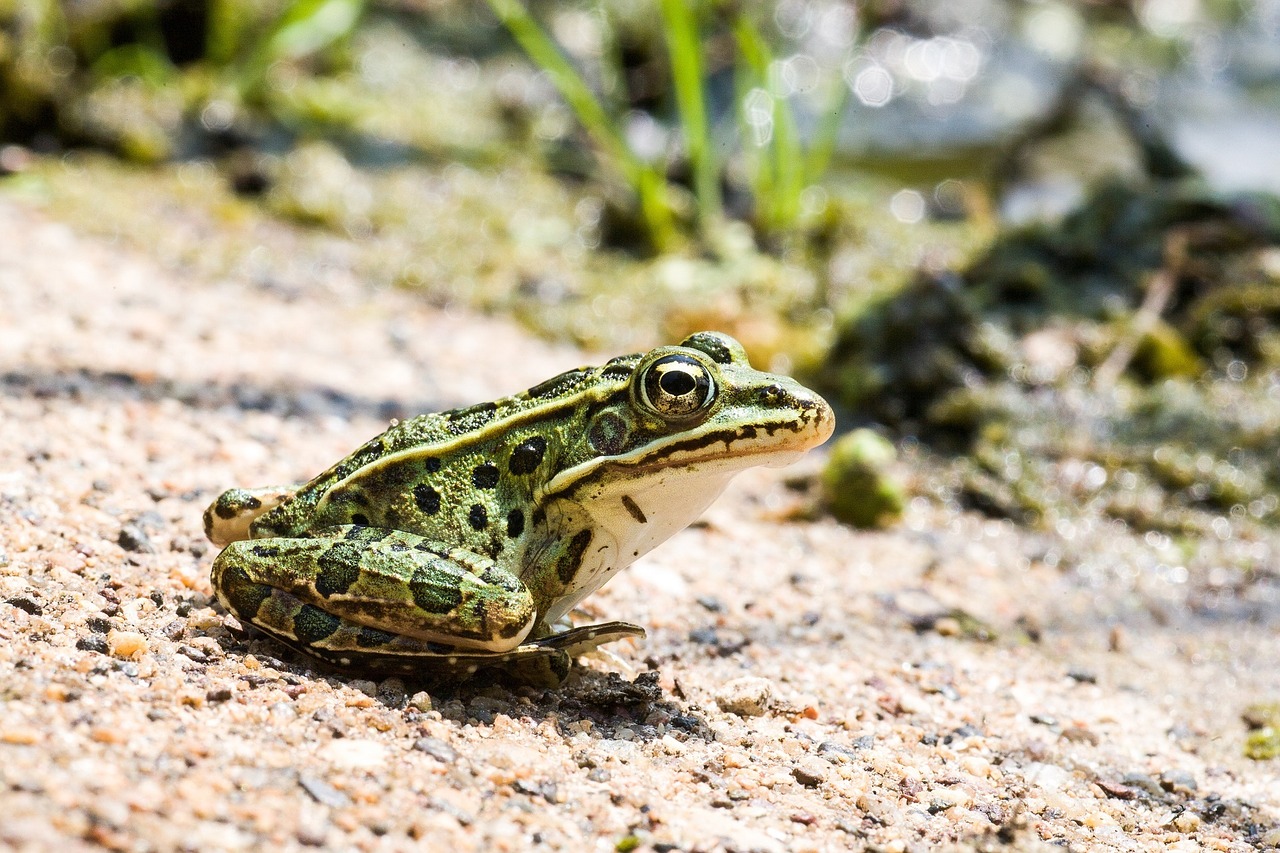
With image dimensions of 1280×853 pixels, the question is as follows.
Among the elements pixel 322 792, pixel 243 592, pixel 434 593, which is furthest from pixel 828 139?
pixel 322 792

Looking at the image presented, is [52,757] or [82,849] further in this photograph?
[52,757]

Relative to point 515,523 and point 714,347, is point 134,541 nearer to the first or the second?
point 515,523

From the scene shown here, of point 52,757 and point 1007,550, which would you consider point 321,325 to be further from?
point 52,757

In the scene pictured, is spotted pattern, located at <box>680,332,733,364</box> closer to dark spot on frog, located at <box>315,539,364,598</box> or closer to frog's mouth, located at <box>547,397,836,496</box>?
frog's mouth, located at <box>547,397,836,496</box>

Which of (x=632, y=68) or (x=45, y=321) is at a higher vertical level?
(x=632, y=68)

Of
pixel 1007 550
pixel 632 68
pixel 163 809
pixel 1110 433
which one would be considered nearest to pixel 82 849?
pixel 163 809
